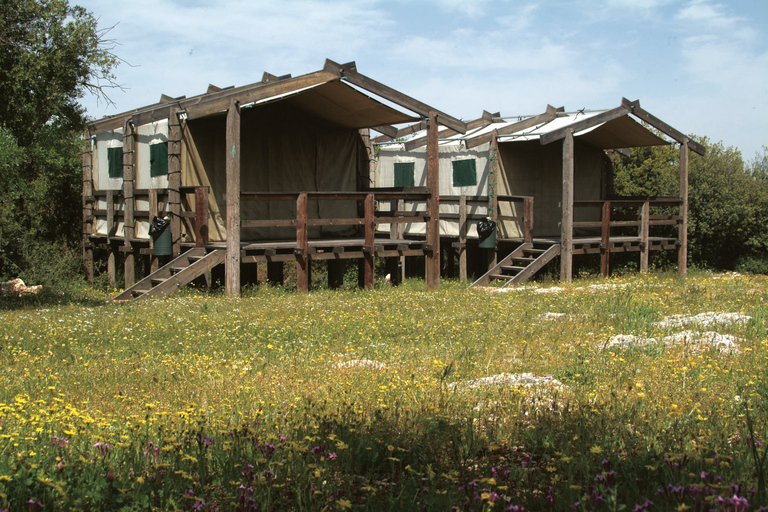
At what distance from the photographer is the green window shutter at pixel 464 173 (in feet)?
65.1

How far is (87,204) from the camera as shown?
19.7 m

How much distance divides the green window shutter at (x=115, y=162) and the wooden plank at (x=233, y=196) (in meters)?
5.86

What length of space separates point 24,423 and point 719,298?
10.7 m

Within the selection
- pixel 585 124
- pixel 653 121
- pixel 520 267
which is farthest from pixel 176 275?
pixel 653 121

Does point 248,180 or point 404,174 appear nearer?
point 248,180

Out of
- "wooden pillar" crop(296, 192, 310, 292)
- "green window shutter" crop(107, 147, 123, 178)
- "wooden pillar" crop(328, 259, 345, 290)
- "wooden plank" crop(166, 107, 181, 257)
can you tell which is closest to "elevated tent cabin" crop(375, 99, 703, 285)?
"wooden pillar" crop(328, 259, 345, 290)

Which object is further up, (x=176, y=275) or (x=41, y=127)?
(x=41, y=127)

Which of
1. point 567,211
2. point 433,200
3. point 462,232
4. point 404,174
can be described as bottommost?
point 462,232

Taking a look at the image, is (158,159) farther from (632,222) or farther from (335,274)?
(632,222)

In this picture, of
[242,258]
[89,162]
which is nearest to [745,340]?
[242,258]

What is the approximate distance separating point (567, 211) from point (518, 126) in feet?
12.2

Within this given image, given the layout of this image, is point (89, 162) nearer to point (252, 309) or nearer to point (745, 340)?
point (252, 309)

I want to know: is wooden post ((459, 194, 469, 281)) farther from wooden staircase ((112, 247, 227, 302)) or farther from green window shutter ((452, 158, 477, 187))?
wooden staircase ((112, 247, 227, 302))

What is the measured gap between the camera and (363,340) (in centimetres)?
847
